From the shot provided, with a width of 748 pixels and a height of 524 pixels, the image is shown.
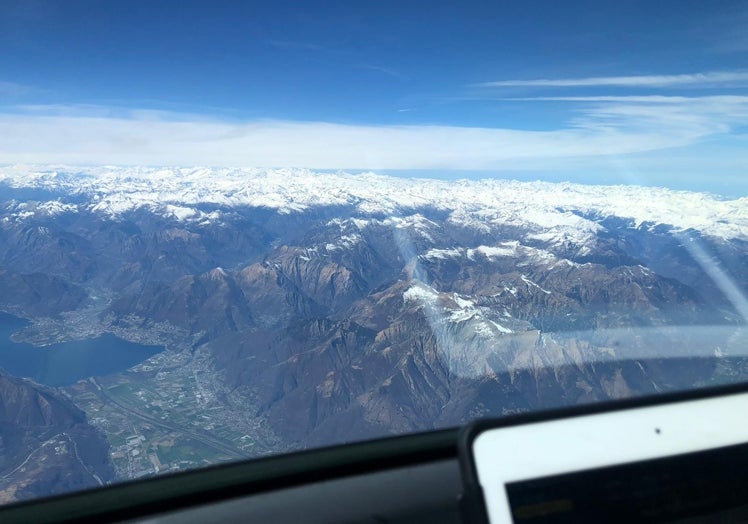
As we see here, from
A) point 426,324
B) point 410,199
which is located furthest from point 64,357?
point 410,199

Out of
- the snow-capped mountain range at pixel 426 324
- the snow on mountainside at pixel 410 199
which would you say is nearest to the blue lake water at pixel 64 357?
the snow-capped mountain range at pixel 426 324

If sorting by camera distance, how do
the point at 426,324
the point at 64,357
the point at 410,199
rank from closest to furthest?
the point at 426,324 → the point at 64,357 → the point at 410,199

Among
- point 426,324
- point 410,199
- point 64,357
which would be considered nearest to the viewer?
point 426,324

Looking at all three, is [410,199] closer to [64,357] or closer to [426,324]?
[64,357]

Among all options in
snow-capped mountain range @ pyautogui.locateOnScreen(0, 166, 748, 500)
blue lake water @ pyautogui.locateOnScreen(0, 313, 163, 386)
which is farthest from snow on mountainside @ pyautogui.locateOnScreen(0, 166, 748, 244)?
blue lake water @ pyautogui.locateOnScreen(0, 313, 163, 386)

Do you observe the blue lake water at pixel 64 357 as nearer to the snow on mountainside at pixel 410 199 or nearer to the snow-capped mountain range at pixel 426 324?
the snow-capped mountain range at pixel 426 324

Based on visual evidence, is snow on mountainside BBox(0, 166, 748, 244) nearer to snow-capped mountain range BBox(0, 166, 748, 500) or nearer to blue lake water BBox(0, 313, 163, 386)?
snow-capped mountain range BBox(0, 166, 748, 500)

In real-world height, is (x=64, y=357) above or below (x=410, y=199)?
below
